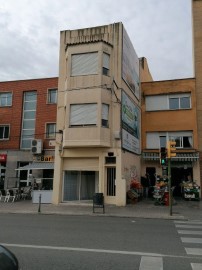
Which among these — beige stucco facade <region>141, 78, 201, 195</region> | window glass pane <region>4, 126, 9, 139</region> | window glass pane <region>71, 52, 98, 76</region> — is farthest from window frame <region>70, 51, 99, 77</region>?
window glass pane <region>4, 126, 9, 139</region>

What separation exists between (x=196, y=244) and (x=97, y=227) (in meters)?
3.89

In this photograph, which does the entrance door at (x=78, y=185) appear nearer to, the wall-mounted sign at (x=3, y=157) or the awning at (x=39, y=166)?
the awning at (x=39, y=166)

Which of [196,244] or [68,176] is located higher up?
[68,176]

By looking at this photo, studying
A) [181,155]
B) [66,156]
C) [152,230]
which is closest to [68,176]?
[66,156]

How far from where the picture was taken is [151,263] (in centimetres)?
662

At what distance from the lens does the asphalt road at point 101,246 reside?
6.52 meters

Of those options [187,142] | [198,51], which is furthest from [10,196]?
[198,51]

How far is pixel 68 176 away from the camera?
851 inches

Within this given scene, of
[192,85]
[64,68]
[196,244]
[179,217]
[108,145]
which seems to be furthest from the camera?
[192,85]

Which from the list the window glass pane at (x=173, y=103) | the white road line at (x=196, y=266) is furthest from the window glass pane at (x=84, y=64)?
the white road line at (x=196, y=266)

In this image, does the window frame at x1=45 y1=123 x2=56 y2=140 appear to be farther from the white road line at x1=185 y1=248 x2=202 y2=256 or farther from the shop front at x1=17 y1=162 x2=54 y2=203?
the white road line at x1=185 y1=248 x2=202 y2=256

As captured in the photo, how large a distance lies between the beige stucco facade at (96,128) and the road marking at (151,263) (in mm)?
13023

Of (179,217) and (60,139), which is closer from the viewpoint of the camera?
(179,217)

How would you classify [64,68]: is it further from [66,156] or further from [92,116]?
[66,156]
